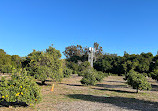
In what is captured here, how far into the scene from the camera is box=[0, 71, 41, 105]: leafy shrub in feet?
24.7

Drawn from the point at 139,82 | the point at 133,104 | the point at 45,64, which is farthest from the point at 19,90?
the point at 139,82

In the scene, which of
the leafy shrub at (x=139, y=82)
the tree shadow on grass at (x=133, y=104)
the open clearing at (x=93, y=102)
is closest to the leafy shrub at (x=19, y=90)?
the open clearing at (x=93, y=102)

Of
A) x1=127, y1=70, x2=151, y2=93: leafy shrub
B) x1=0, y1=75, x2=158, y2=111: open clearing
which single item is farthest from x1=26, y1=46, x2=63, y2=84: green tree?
x1=127, y1=70, x2=151, y2=93: leafy shrub

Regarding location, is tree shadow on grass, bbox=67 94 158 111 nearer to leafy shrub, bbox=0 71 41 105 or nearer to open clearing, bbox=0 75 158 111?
open clearing, bbox=0 75 158 111

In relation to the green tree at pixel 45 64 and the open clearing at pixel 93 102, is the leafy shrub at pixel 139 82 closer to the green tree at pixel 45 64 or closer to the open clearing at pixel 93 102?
the open clearing at pixel 93 102

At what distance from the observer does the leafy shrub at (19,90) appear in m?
7.52

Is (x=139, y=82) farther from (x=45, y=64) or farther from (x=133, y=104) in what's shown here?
(x=45, y=64)

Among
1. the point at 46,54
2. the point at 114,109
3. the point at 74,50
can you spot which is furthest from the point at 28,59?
the point at 74,50

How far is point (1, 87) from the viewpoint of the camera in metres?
7.56

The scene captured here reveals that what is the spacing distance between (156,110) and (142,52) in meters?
55.5

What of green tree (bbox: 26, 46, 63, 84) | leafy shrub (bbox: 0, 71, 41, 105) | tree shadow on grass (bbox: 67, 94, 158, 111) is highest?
green tree (bbox: 26, 46, 63, 84)

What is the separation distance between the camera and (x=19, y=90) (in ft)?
25.3

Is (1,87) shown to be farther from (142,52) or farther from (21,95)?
(142,52)

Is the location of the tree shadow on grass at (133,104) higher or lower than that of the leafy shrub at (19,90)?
lower
